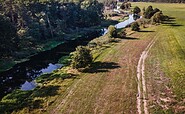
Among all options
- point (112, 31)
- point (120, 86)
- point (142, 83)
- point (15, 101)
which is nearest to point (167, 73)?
point (142, 83)

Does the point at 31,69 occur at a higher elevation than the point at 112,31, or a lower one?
lower

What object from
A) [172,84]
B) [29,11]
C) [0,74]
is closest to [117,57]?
[172,84]

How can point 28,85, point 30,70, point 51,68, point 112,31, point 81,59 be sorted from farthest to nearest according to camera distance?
1. point 112,31
2. point 51,68
3. point 30,70
4. point 81,59
5. point 28,85

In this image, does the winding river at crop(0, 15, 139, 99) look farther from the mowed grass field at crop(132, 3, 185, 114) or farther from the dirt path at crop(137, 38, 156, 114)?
the mowed grass field at crop(132, 3, 185, 114)

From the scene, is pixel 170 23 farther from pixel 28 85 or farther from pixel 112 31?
pixel 28 85

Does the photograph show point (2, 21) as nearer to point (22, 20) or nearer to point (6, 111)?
point (22, 20)

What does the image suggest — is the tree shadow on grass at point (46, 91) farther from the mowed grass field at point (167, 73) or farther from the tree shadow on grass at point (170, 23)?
the tree shadow on grass at point (170, 23)

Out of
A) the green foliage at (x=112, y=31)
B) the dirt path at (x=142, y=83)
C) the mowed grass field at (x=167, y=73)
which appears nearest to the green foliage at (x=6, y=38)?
the green foliage at (x=112, y=31)
